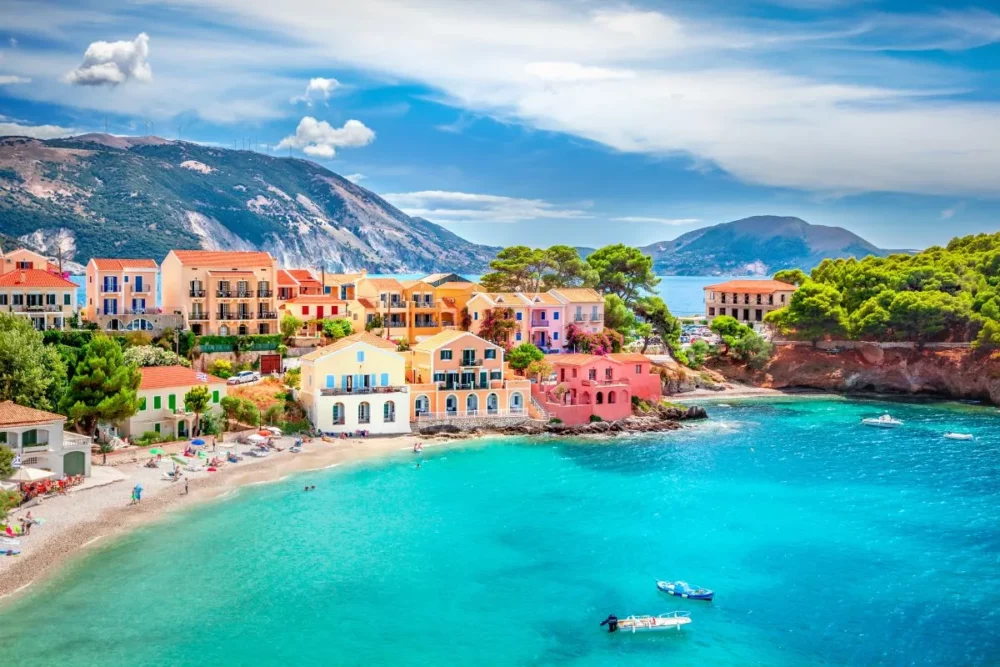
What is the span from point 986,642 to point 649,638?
11.3m

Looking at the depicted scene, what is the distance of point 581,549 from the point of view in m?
39.2

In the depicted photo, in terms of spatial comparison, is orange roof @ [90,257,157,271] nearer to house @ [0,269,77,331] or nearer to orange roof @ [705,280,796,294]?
house @ [0,269,77,331]

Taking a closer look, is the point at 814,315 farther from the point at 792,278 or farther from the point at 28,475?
the point at 28,475

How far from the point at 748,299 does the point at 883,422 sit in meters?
44.0

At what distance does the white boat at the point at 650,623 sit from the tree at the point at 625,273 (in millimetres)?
61290

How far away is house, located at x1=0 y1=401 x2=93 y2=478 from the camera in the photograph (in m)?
42.3

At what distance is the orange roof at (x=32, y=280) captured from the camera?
215 feet

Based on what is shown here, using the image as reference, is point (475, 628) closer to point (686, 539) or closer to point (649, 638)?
point (649, 638)

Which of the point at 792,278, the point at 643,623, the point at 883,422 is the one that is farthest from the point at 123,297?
the point at 792,278

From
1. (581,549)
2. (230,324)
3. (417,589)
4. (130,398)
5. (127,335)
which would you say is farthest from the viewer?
(230,324)

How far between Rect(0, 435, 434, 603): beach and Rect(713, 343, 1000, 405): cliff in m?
45.6

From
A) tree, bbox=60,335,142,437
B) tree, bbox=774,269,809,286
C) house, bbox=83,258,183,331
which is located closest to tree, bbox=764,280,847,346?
tree, bbox=774,269,809,286

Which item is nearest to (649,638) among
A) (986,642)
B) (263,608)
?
(986,642)

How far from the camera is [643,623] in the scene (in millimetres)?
31188
